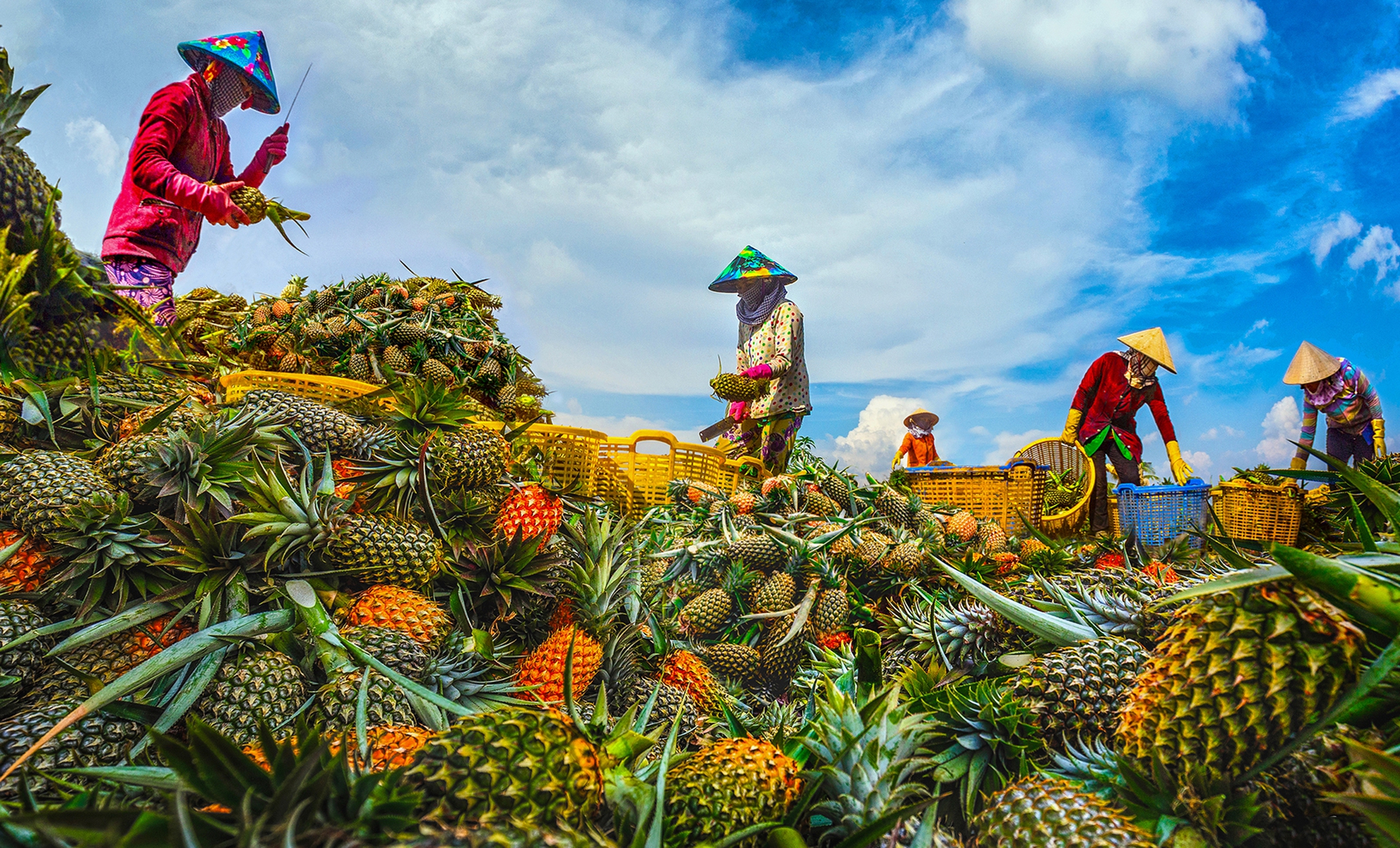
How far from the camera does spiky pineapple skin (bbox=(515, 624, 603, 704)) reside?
1.48 metres

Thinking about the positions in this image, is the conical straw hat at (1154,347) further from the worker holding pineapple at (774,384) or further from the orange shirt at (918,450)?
the orange shirt at (918,450)

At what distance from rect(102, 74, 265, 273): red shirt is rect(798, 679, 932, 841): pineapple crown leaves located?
169 inches

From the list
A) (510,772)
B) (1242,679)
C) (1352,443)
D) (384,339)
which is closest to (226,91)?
(384,339)

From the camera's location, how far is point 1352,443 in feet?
21.6

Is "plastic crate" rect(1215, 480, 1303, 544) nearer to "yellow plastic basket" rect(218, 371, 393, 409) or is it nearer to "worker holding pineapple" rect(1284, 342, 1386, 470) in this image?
"worker holding pineapple" rect(1284, 342, 1386, 470)

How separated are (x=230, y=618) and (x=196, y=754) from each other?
2.46ft

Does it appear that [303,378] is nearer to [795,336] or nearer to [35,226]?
[35,226]

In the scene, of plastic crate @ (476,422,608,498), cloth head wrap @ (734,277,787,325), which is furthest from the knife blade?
plastic crate @ (476,422,608,498)

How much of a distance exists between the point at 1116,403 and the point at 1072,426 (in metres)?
0.42

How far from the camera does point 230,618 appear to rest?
1.27 metres

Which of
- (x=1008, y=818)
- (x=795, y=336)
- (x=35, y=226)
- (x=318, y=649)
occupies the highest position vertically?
(x=795, y=336)

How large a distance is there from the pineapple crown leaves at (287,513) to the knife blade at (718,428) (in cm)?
446

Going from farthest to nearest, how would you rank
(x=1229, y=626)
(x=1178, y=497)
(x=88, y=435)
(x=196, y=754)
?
(x=1178, y=497)
(x=88, y=435)
(x=1229, y=626)
(x=196, y=754)

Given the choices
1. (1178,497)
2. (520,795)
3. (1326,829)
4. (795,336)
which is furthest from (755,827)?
(1178,497)
